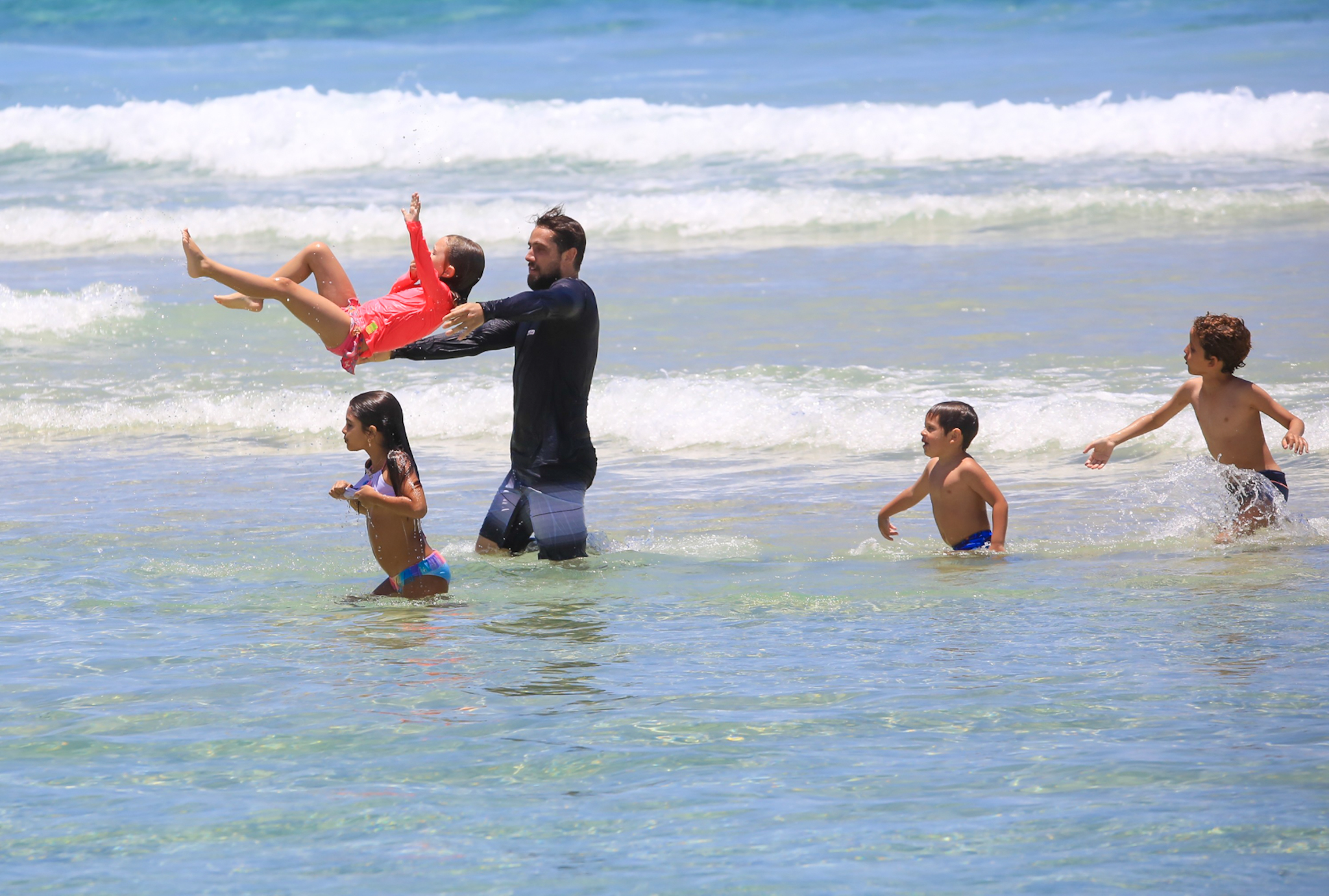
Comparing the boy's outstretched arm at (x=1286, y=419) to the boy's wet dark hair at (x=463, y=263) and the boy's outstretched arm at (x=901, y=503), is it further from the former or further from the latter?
the boy's wet dark hair at (x=463, y=263)

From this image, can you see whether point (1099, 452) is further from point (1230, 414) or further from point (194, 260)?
point (194, 260)

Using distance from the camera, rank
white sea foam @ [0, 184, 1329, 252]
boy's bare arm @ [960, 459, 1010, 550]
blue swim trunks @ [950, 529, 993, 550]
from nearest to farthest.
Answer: boy's bare arm @ [960, 459, 1010, 550], blue swim trunks @ [950, 529, 993, 550], white sea foam @ [0, 184, 1329, 252]

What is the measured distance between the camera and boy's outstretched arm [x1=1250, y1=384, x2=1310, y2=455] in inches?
263

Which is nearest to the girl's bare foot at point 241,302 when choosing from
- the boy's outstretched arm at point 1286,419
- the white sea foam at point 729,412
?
the white sea foam at point 729,412

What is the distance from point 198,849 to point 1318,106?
22.5 m

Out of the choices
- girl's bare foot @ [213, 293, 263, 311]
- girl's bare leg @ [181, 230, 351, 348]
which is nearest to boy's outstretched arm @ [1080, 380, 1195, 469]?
girl's bare leg @ [181, 230, 351, 348]

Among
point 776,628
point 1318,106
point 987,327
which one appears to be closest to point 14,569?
point 776,628

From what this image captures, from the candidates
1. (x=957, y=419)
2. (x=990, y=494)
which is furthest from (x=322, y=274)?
(x=990, y=494)

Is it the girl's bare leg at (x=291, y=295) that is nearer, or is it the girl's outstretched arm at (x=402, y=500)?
the girl's outstretched arm at (x=402, y=500)

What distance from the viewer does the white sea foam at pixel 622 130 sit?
2230 centimetres

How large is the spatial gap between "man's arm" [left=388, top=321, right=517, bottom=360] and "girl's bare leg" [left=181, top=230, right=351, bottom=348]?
0.20m

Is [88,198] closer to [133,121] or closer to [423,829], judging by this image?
[133,121]

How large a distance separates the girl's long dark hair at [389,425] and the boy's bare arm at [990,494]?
96.9 inches

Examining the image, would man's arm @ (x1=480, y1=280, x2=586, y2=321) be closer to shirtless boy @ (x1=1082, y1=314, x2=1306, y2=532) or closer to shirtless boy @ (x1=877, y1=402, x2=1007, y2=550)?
shirtless boy @ (x1=877, y1=402, x2=1007, y2=550)
